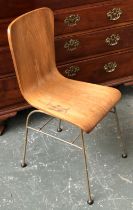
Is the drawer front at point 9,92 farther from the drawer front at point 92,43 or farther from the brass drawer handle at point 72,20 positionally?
the brass drawer handle at point 72,20

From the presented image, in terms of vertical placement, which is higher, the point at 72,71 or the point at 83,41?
the point at 83,41

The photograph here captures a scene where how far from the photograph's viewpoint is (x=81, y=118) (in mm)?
1507

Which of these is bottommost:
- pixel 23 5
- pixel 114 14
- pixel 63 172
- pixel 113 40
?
pixel 63 172

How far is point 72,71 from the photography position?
2.23m

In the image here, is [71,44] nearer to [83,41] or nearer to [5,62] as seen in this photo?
[83,41]

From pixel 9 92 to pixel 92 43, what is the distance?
2.12 feet

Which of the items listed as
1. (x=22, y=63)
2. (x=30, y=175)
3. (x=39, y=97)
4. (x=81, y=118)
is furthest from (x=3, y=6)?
(x=30, y=175)

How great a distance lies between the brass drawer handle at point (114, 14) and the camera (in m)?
2.14

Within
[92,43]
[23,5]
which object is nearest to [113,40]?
[92,43]

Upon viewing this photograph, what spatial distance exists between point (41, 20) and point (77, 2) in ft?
1.39

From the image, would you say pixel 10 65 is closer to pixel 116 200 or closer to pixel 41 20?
pixel 41 20

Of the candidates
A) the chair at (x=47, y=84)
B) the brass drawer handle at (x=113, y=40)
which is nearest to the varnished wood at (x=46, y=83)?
the chair at (x=47, y=84)

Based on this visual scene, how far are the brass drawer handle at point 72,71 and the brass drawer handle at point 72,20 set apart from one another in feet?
0.98

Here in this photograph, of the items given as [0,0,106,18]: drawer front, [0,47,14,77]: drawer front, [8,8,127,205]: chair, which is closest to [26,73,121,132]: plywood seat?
[8,8,127,205]: chair
